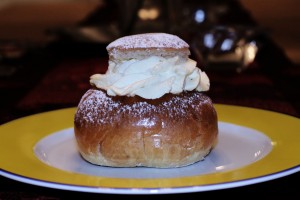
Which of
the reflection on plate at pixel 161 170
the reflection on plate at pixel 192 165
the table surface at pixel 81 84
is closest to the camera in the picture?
the reflection on plate at pixel 161 170

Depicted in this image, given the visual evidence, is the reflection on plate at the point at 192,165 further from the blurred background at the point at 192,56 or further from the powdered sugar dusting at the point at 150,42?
the powdered sugar dusting at the point at 150,42

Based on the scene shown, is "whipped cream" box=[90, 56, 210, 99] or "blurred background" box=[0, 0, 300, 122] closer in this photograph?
"whipped cream" box=[90, 56, 210, 99]

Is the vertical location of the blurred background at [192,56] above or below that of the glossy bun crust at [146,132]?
below

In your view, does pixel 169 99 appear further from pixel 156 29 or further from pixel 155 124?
pixel 156 29

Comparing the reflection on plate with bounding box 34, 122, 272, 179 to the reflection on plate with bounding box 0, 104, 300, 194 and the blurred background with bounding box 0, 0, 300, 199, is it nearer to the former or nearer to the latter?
the reflection on plate with bounding box 0, 104, 300, 194

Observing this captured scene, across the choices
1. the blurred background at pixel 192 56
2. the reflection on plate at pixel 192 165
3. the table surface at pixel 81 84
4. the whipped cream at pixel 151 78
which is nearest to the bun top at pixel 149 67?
the whipped cream at pixel 151 78

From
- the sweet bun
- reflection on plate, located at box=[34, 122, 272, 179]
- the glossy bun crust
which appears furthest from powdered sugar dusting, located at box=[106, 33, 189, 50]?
reflection on plate, located at box=[34, 122, 272, 179]
